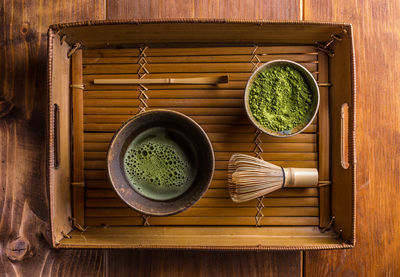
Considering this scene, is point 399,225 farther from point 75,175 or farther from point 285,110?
point 75,175

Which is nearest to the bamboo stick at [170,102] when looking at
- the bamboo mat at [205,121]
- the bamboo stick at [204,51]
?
the bamboo mat at [205,121]

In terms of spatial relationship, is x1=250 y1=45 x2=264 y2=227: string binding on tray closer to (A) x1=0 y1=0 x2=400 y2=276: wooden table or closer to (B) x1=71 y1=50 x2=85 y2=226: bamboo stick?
(A) x1=0 y1=0 x2=400 y2=276: wooden table

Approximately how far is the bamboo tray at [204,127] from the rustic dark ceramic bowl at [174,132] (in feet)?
0.16

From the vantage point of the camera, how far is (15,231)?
0.87 m

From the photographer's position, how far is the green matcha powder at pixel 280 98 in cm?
80

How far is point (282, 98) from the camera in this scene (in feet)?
2.64

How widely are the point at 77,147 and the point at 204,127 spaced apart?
295 millimetres

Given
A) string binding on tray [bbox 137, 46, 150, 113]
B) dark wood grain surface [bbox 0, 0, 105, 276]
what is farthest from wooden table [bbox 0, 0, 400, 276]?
string binding on tray [bbox 137, 46, 150, 113]

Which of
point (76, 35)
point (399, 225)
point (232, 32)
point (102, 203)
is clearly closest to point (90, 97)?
point (76, 35)

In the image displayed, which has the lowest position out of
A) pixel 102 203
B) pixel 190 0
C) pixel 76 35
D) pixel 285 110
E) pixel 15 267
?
pixel 15 267

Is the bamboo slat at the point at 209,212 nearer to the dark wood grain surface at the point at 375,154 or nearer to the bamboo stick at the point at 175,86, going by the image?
the dark wood grain surface at the point at 375,154

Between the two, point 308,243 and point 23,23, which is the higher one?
point 23,23

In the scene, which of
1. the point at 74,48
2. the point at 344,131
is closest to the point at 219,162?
the point at 344,131

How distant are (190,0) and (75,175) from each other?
19.5 inches
